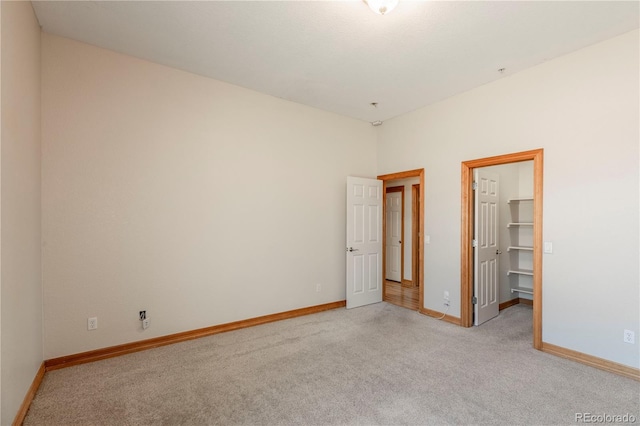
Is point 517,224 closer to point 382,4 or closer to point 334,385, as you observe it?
point 334,385

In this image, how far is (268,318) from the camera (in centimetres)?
389

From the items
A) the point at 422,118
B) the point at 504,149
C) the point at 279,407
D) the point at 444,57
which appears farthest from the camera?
the point at 422,118

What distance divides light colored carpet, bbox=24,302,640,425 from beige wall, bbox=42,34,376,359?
1.78 feet

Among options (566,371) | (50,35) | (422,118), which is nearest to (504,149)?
(422,118)

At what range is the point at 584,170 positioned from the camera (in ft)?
9.27

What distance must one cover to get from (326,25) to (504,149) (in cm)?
245

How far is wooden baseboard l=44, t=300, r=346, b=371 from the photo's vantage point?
269 cm

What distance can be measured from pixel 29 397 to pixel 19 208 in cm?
139

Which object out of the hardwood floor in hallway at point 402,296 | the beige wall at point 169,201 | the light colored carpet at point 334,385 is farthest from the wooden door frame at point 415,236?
the light colored carpet at point 334,385

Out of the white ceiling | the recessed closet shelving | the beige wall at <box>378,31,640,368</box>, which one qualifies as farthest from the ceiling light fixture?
the recessed closet shelving

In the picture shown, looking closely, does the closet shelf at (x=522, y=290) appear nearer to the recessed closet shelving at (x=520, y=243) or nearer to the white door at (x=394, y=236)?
the recessed closet shelving at (x=520, y=243)

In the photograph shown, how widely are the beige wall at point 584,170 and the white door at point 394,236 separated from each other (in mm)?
2776

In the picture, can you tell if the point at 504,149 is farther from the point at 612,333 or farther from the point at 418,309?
the point at 418,309

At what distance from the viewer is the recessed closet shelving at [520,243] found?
4.71 m
